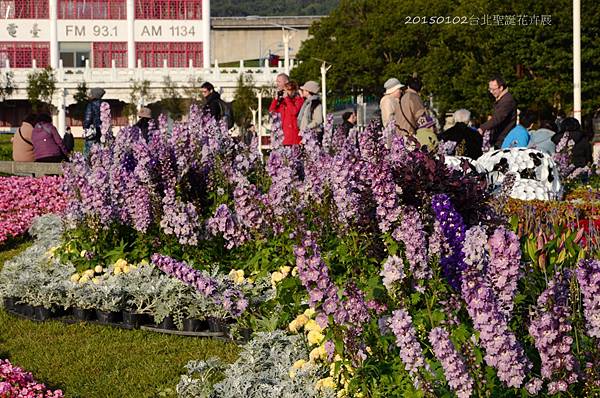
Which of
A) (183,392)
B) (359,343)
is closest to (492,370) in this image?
(359,343)

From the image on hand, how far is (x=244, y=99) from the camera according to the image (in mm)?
69375

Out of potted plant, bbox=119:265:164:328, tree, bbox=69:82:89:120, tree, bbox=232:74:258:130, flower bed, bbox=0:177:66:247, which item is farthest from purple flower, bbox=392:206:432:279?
tree, bbox=232:74:258:130

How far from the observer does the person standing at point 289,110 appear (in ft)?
51.1

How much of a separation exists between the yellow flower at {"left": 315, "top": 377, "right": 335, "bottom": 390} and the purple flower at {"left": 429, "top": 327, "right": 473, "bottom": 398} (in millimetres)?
1425

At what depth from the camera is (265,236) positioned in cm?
846

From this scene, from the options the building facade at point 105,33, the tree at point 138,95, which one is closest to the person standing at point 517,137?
the tree at point 138,95

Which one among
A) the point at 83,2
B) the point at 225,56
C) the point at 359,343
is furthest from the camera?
the point at 225,56

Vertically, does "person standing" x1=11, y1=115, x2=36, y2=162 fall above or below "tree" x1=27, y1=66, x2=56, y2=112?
below

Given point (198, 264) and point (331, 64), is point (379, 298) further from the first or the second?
point (331, 64)

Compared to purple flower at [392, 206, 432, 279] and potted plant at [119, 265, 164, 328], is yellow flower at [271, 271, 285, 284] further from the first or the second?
purple flower at [392, 206, 432, 279]

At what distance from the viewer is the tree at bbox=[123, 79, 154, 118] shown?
7094 cm

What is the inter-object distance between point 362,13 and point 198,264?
58456 millimetres

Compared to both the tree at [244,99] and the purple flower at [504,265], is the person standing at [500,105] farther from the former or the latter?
the tree at [244,99]

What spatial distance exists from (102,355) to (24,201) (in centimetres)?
1030
